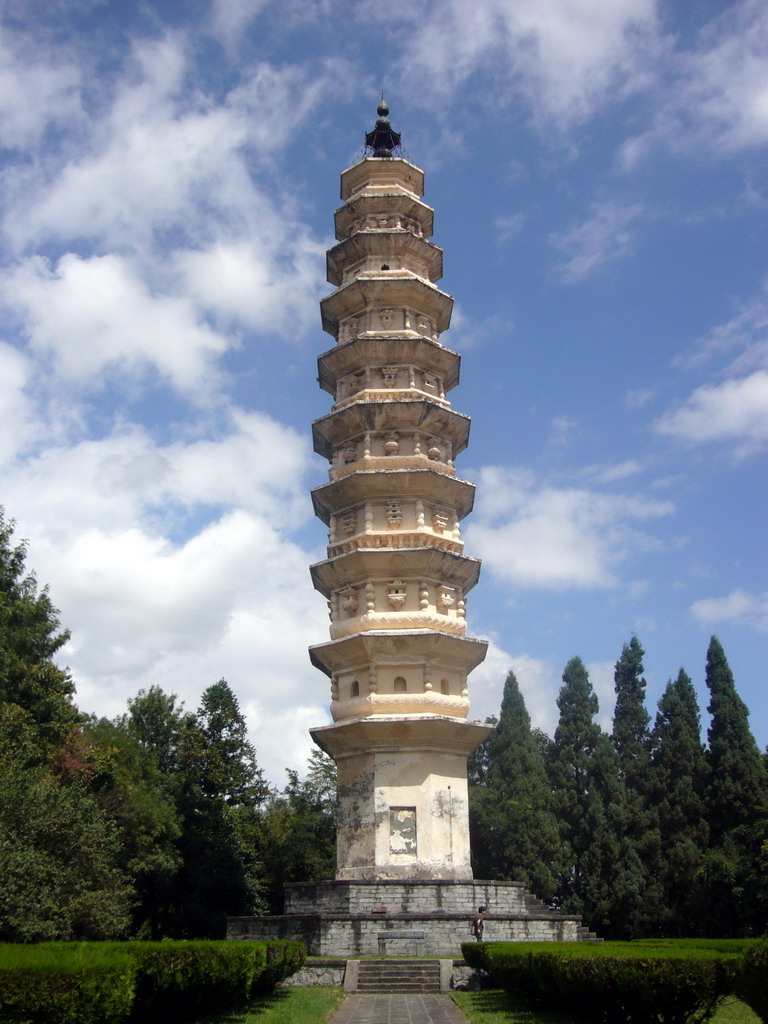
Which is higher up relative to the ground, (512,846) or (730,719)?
(730,719)

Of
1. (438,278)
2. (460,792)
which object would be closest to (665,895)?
(460,792)

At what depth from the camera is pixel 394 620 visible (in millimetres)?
22375

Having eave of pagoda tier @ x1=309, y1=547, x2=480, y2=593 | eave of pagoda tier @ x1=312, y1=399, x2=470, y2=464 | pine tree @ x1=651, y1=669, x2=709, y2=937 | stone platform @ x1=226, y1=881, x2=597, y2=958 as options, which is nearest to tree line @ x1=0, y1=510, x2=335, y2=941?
stone platform @ x1=226, y1=881, x2=597, y2=958

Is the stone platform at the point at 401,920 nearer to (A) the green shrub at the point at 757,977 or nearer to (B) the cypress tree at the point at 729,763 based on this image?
(A) the green shrub at the point at 757,977

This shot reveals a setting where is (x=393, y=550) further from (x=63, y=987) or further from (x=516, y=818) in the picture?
(x=516, y=818)

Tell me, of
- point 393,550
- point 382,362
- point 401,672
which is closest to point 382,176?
point 382,362

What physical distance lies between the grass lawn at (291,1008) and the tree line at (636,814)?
2135cm

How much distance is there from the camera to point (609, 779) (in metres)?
38.2

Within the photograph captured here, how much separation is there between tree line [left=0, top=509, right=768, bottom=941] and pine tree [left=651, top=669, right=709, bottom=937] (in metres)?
0.07

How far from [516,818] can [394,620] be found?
60.2ft

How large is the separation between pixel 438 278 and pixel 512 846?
934 inches

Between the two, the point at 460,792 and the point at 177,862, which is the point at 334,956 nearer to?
the point at 460,792

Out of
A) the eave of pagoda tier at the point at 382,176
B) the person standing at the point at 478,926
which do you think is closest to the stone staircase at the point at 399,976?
the person standing at the point at 478,926

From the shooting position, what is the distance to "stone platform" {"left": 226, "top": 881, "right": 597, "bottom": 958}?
57.5 ft
